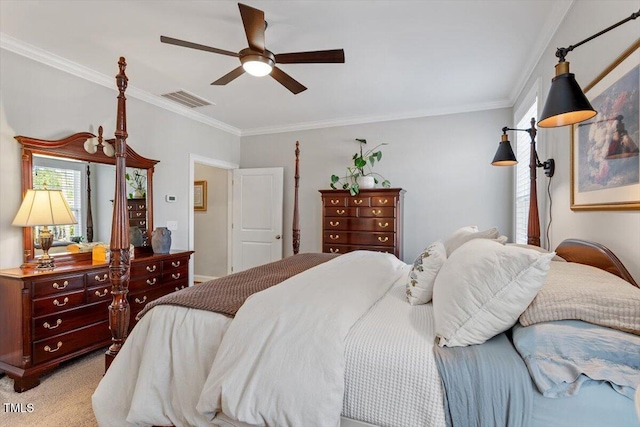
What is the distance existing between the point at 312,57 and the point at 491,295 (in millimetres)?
1845

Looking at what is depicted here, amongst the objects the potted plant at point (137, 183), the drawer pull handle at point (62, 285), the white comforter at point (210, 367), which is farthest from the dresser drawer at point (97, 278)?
the white comforter at point (210, 367)

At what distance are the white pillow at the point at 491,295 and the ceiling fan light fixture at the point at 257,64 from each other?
1.84m

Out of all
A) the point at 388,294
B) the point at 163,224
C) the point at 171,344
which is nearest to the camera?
the point at 171,344

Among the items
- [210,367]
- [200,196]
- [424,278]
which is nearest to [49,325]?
[210,367]

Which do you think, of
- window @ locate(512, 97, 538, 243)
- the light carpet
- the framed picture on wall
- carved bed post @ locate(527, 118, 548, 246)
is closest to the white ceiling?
window @ locate(512, 97, 538, 243)

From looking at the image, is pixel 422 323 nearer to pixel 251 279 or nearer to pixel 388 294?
pixel 388 294

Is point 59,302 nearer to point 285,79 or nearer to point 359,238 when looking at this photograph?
point 285,79

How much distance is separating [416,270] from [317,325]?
2.33 ft

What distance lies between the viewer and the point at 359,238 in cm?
403

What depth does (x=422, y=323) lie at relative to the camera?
4.46 feet

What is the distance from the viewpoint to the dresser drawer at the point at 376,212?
3876 mm

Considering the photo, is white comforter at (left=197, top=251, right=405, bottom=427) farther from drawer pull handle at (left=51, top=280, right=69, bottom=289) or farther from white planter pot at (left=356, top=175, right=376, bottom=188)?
white planter pot at (left=356, top=175, right=376, bottom=188)

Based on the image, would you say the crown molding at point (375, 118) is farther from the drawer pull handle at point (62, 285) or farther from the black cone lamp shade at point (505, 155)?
the drawer pull handle at point (62, 285)

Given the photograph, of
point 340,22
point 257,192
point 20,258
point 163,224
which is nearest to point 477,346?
point 340,22
